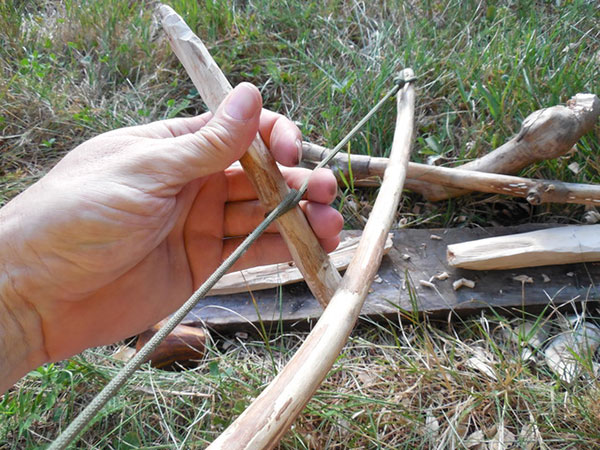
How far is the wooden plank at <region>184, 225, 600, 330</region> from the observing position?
5.19 ft

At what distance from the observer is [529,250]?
163 centimetres

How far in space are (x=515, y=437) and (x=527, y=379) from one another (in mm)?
154

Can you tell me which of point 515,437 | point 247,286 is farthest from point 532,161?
point 247,286

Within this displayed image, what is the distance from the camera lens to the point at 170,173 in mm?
1067

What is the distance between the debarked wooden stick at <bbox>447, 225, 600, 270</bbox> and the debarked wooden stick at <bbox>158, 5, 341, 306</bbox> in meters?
0.70

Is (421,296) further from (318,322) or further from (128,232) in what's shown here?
(128,232)

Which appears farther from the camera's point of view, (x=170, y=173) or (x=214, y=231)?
(x=214, y=231)

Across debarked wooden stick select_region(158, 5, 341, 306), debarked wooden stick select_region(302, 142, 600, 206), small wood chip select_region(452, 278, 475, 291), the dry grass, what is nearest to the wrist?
the dry grass

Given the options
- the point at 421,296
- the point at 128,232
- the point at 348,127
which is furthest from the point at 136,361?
Answer: the point at 348,127

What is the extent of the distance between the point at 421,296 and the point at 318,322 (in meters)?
0.81

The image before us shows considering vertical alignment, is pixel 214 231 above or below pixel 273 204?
below

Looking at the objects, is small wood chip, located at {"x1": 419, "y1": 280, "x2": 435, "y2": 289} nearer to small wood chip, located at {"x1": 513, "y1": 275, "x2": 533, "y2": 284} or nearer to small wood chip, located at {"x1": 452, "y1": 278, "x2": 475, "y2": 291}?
small wood chip, located at {"x1": 452, "y1": 278, "x2": 475, "y2": 291}

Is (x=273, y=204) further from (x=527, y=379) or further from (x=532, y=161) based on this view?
(x=532, y=161)

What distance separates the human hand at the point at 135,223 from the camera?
1.06 metres
